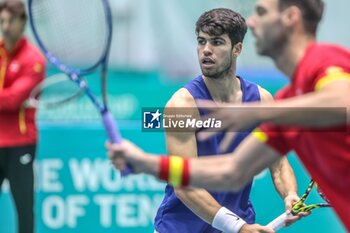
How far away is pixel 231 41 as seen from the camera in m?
5.46

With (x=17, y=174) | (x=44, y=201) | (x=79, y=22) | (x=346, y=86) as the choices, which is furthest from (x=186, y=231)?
(x=44, y=201)

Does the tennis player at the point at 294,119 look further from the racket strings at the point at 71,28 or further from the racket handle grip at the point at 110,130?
the racket strings at the point at 71,28

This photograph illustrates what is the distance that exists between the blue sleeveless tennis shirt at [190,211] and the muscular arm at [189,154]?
6cm

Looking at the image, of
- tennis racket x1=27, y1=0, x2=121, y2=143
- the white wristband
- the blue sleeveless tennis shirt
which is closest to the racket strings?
tennis racket x1=27, y1=0, x2=121, y2=143

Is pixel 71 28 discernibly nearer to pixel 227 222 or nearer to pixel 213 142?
pixel 213 142

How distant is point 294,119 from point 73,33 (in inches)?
82.8

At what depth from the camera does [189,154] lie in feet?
16.6

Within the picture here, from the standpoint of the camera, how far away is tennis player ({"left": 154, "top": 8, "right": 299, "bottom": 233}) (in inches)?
197

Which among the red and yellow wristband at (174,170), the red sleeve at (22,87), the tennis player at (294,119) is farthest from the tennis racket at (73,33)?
the red sleeve at (22,87)

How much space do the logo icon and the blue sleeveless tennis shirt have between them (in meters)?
1.78

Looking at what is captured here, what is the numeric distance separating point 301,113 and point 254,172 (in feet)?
1.82

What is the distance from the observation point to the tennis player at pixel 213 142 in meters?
5.00

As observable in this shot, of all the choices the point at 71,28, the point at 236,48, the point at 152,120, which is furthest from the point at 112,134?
the point at 152,120

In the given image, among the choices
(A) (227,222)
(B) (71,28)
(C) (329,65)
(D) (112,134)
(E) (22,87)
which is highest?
(B) (71,28)
